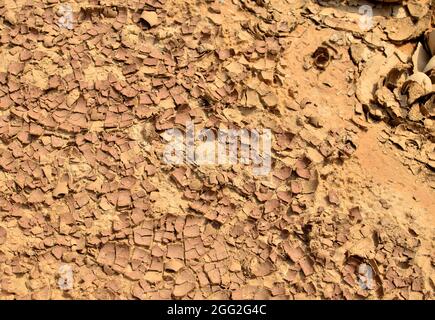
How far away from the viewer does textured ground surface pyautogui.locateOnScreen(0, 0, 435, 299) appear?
2.47 metres

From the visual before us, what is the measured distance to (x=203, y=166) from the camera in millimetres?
2666

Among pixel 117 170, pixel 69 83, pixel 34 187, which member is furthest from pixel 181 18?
pixel 34 187

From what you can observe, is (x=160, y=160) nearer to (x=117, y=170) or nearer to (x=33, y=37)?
(x=117, y=170)

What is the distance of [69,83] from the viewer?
2.85 metres

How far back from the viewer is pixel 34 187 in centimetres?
258

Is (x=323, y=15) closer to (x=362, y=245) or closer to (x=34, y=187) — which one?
(x=362, y=245)

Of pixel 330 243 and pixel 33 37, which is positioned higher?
pixel 33 37

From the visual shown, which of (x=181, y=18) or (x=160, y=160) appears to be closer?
(x=160, y=160)

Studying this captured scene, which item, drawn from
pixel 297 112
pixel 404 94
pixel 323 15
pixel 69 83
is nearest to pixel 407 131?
pixel 404 94

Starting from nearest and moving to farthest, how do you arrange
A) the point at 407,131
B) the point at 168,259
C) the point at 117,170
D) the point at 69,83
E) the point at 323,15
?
the point at 168,259
the point at 117,170
the point at 69,83
the point at 407,131
the point at 323,15

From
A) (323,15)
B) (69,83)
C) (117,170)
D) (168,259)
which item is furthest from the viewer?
(323,15)

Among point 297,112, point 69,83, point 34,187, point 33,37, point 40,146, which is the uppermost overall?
point 33,37

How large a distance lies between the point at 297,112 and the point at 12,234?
1.52 metres

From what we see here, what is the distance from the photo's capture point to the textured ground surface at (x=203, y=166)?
2.47m
